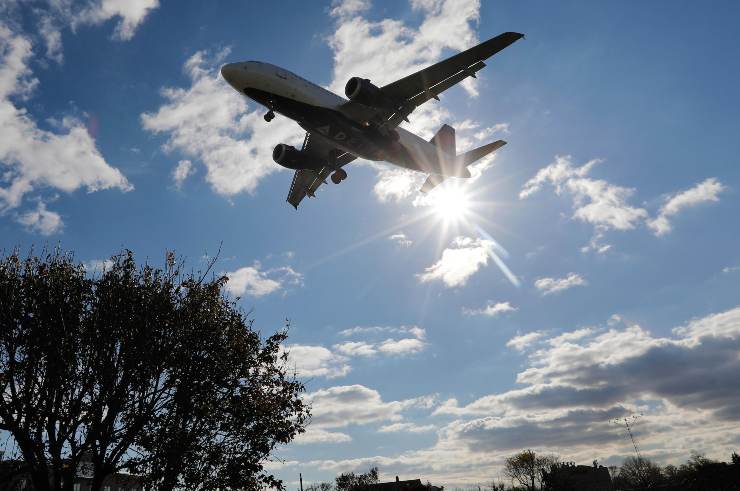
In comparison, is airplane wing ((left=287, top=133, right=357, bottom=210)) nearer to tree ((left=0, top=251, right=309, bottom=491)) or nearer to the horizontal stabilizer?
the horizontal stabilizer

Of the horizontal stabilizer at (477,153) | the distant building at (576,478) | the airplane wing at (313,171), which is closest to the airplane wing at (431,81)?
the airplane wing at (313,171)

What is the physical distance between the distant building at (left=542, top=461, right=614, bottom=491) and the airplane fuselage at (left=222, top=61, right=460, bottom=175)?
6862cm

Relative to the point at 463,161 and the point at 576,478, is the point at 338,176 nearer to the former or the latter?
the point at 463,161

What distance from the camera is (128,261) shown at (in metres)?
16.6

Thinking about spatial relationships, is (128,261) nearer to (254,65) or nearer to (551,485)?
(254,65)

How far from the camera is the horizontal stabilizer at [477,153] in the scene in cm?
3931

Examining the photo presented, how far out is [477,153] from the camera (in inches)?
1582

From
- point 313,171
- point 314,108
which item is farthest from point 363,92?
point 313,171

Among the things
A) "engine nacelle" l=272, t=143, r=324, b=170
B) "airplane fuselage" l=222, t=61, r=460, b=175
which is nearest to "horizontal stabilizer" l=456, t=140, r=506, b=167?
"airplane fuselage" l=222, t=61, r=460, b=175

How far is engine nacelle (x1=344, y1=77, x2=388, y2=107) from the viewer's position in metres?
28.4

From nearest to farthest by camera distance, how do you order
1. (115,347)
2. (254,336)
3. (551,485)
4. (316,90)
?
(115,347) < (254,336) < (316,90) < (551,485)

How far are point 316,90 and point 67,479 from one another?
24.0m

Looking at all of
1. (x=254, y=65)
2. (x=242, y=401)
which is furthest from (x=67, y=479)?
(x=254, y=65)

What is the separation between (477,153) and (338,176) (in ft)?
39.9
